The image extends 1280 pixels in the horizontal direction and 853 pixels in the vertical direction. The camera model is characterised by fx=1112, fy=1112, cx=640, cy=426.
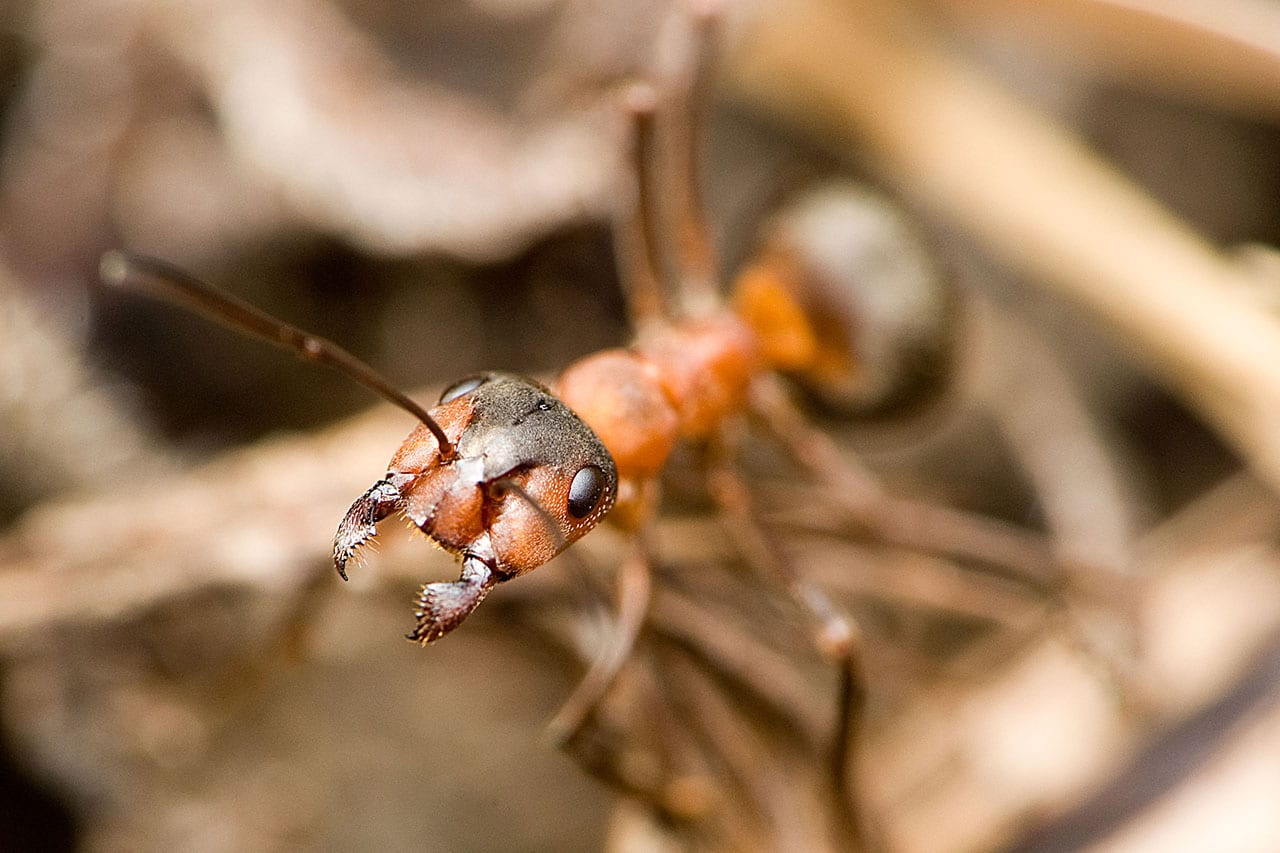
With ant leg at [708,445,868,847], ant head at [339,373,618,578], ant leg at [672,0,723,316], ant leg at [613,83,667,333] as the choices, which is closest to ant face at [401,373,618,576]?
ant head at [339,373,618,578]

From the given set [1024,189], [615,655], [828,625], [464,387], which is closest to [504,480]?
[464,387]

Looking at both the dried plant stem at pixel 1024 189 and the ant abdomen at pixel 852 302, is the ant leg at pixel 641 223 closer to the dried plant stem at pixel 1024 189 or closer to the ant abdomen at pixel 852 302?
the ant abdomen at pixel 852 302

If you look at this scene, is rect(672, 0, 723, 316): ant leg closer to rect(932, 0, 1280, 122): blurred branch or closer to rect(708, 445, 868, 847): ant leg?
rect(708, 445, 868, 847): ant leg

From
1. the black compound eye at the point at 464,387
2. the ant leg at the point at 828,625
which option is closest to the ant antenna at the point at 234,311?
the black compound eye at the point at 464,387

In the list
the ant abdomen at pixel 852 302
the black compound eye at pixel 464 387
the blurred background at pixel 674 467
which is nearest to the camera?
the black compound eye at pixel 464 387

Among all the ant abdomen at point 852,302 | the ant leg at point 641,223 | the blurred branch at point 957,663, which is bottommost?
the blurred branch at point 957,663

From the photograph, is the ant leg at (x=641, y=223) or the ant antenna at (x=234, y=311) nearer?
the ant antenna at (x=234, y=311)

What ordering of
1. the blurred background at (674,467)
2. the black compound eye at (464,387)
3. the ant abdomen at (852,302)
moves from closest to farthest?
the black compound eye at (464,387)
the blurred background at (674,467)
the ant abdomen at (852,302)
